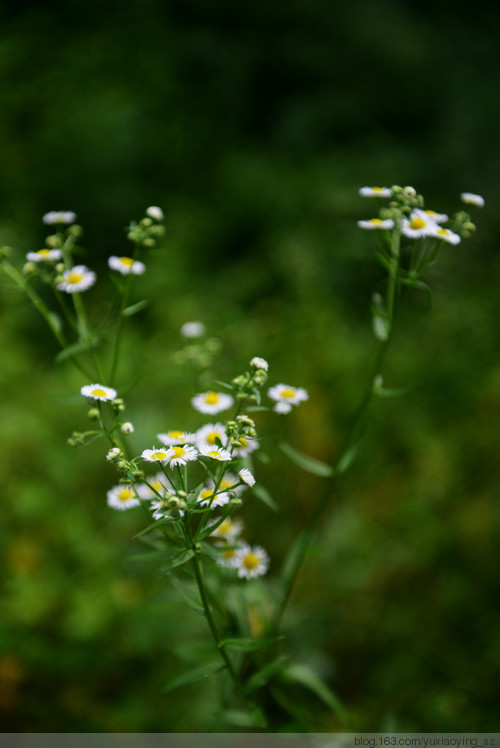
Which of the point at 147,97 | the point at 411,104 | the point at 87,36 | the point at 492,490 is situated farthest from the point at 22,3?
the point at 492,490

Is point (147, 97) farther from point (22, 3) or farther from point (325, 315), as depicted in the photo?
point (325, 315)

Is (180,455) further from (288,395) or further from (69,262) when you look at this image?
(69,262)

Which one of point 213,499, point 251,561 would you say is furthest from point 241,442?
point 251,561

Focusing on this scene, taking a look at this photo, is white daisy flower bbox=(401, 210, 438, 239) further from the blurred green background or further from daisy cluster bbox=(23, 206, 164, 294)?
the blurred green background

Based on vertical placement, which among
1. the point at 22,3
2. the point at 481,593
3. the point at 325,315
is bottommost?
the point at 481,593

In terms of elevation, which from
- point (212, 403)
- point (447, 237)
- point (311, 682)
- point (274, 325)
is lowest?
point (274, 325)

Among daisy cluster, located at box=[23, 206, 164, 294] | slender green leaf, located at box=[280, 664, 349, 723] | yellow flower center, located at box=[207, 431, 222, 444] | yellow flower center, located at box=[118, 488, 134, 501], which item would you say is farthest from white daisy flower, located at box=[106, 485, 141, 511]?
slender green leaf, located at box=[280, 664, 349, 723]
